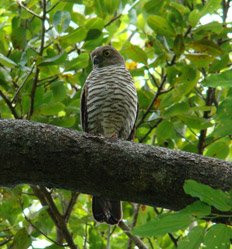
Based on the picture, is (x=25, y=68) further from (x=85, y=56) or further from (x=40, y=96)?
(x=85, y=56)

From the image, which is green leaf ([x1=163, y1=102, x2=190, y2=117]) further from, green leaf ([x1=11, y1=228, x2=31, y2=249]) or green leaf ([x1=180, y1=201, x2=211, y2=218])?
green leaf ([x1=180, y1=201, x2=211, y2=218])

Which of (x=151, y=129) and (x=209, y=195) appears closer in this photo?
(x=209, y=195)

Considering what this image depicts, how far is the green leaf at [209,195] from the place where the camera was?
1838 millimetres

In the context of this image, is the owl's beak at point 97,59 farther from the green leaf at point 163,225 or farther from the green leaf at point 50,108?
the green leaf at point 163,225

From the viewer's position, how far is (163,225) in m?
1.81

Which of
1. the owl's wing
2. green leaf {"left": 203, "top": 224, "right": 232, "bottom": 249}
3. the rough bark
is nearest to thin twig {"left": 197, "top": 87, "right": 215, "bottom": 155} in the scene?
the owl's wing

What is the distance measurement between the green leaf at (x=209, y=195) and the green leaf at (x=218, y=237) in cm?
7

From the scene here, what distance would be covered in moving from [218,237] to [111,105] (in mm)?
2663

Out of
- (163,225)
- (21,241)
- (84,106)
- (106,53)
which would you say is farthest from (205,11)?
(106,53)

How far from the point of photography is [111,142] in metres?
A: 2.52

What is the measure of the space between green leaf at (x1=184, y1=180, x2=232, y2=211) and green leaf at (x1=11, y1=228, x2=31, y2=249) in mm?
1982

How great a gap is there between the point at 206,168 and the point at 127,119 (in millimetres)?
1964

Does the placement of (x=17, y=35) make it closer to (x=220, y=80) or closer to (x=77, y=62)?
(x=77, y=62)

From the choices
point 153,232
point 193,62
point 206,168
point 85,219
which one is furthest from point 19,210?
point 153,232
